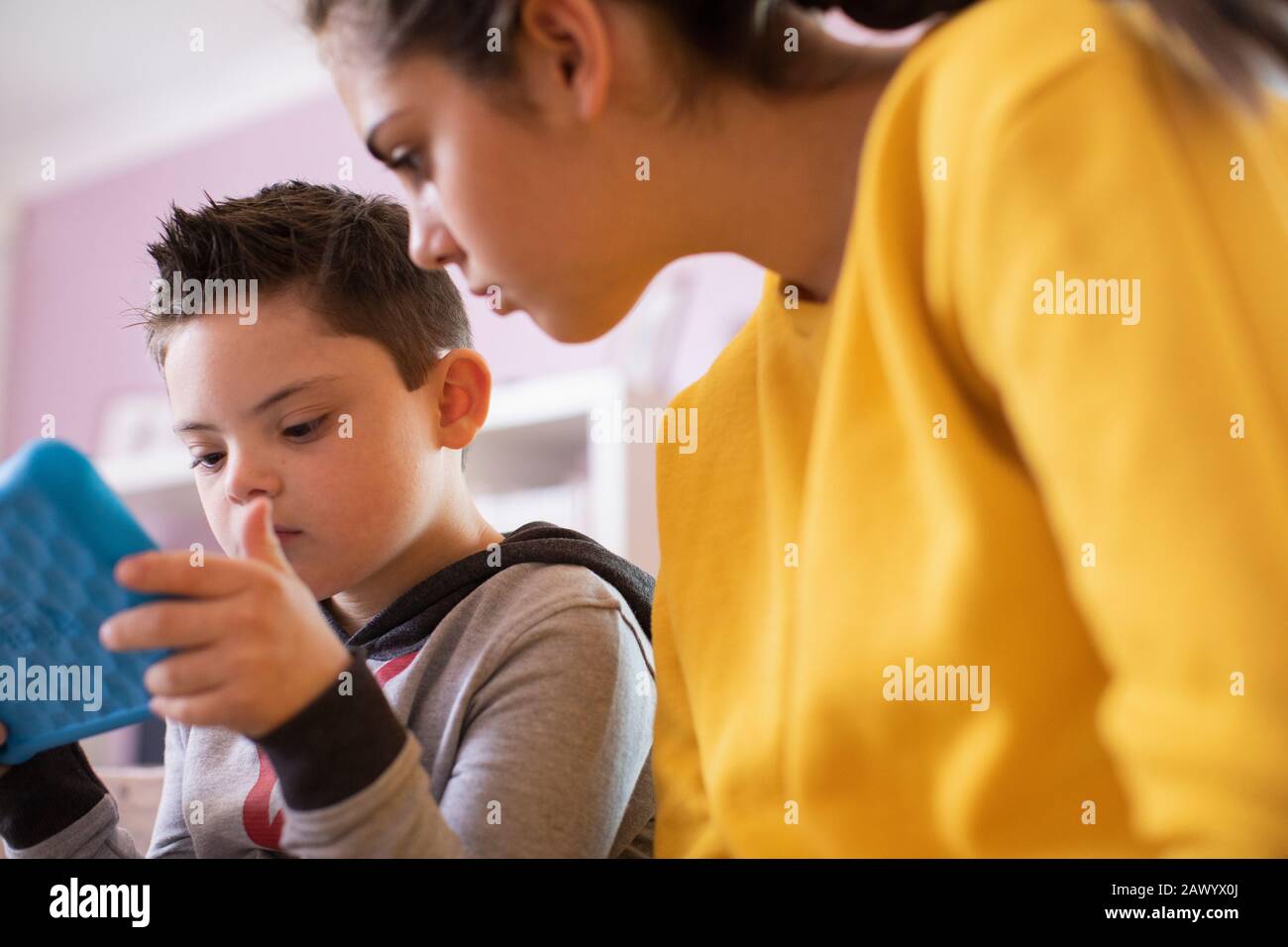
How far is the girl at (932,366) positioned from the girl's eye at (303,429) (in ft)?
0.52

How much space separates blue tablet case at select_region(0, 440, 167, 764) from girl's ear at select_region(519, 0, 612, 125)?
27cm

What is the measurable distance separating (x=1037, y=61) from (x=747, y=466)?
1.02 ft

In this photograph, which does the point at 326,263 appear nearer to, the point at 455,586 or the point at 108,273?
the point at 455,586

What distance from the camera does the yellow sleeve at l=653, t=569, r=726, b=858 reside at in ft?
2.10

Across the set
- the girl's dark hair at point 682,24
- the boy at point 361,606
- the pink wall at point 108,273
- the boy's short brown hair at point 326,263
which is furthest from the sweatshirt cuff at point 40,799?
the pink wall at point 108,273

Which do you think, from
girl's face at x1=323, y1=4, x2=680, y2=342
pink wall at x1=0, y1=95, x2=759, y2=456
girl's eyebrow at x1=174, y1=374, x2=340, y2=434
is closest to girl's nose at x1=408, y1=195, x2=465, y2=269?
girl's face at x1=323, y1=4, x2=680, y2=342

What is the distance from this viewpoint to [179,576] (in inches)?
19.0

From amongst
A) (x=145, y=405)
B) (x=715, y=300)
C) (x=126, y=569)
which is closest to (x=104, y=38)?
(x=145, y=405)

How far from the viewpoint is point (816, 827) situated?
0.53 m

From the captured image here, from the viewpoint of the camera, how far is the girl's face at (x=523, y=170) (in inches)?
22.2

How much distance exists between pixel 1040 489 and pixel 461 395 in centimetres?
48

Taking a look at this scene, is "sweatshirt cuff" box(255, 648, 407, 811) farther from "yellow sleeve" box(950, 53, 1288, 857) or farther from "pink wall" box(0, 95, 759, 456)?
"pink wall" box(0, 95, 759, 456)

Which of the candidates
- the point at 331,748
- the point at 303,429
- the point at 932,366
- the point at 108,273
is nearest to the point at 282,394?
the point at 303,429
